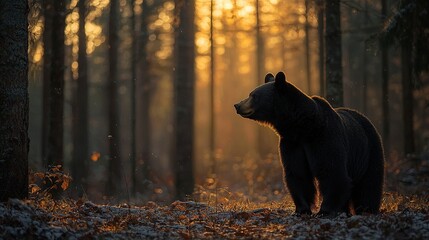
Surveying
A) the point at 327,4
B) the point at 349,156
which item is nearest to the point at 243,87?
the point at 327,4

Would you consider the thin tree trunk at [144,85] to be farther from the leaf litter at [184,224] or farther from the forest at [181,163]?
the leaf litter at [184,224]

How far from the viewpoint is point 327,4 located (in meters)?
13.5

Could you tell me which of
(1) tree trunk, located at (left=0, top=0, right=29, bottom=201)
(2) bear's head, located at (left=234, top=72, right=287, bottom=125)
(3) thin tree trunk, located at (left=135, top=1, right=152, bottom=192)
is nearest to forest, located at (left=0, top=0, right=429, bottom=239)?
(1) tree trunk, located at (left=0, top=0, right=29, bottom=201)

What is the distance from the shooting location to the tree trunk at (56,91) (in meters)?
13.7

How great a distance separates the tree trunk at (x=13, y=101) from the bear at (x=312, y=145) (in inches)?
130

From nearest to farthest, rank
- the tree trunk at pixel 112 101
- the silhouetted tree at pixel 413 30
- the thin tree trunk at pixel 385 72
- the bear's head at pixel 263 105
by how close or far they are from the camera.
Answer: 1. the bear's head at pixel 263 105
2. the silhouetted tree at pixel 413 30
3. the thin tree trunk at pixel 385 72
4. the tree trunk at pixel 112 101

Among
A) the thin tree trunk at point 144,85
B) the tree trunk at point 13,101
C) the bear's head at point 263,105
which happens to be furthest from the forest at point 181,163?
the thin tree trunk at point 144,85

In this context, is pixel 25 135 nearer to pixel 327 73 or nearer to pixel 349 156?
pixel 349 156

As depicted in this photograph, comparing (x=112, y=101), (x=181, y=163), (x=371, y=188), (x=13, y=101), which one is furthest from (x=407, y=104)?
(x=13, y=101)

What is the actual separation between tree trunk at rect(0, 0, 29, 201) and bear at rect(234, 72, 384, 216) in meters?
3.30

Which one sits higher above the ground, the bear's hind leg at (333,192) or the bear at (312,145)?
the bear at (312,145)

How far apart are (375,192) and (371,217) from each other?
4.39 ft

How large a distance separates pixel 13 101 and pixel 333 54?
7797 mm

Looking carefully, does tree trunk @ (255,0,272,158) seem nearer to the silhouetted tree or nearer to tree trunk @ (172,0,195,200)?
tree trunk @ (172,0,195,200)
